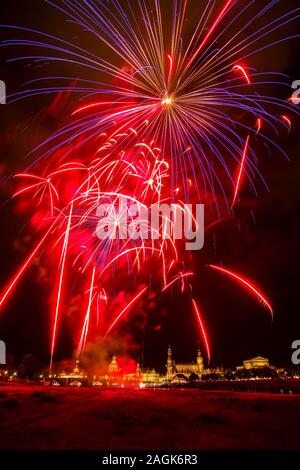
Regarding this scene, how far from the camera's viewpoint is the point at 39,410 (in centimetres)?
1945

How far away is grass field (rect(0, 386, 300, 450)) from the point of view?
13086 millimetres

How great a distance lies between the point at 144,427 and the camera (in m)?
15.5

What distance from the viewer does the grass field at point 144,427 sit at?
515 inches

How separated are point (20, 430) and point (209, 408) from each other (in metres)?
10.6

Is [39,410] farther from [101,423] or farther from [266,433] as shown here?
[266,433]

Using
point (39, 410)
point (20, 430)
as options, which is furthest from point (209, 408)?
point (20, 430)

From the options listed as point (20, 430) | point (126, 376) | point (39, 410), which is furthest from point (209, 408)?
point (126, 376)
